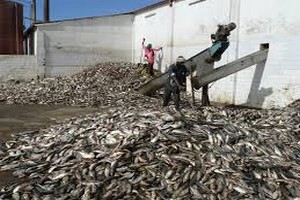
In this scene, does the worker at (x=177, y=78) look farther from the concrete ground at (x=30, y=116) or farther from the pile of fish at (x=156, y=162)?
the pile of fish at (x=156, y=162)

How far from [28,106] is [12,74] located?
7558 mm

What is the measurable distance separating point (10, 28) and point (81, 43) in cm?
607

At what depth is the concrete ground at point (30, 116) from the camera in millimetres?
13297

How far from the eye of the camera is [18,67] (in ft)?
84.2

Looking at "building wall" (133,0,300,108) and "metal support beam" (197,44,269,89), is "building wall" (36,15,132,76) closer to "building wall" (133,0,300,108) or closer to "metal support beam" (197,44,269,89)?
"building wall" (133,0,300,108)

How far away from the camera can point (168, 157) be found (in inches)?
319

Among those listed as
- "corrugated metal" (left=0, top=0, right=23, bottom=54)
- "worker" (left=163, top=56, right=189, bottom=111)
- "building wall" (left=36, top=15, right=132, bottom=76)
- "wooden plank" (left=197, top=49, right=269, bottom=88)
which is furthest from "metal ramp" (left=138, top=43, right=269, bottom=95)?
"corrugated metal" (left=0, top=0, right=23, bottom=54)

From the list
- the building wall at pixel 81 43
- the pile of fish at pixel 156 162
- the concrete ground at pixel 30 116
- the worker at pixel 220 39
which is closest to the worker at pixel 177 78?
the worker at pixel 220 39

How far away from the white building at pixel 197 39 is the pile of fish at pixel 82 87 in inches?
53.4

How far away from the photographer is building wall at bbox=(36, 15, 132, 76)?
25.9 meters

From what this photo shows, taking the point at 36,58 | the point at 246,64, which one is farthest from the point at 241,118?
the point at 36,58

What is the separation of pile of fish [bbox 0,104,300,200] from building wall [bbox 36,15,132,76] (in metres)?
16.1

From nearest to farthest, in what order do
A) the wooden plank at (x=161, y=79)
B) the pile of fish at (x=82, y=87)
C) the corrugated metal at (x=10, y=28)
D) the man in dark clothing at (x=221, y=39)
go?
1. the man in dark clothing at (x=221, y=39)
2. the wooden plank at (x=161, y=79)
3. the pile of fish at (x=82, y=87)
4. the corrugated metal at (x=10, y=28)

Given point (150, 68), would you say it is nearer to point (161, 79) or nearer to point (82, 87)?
point (82, 87)
